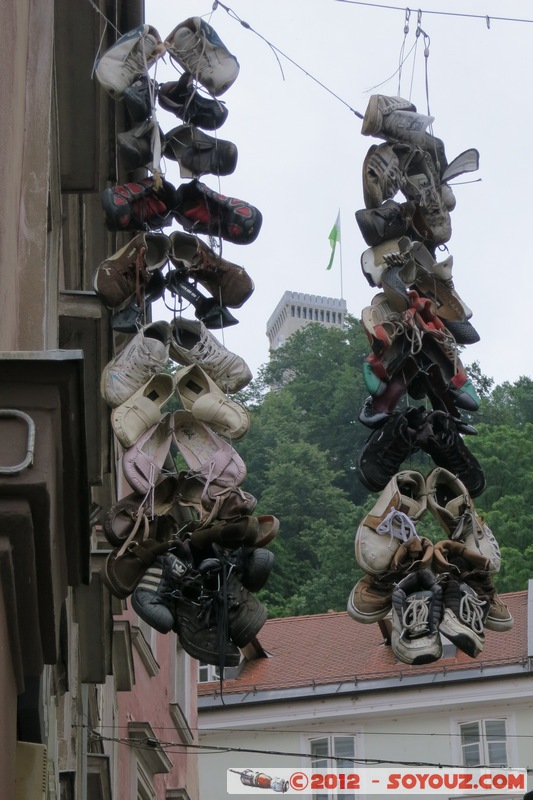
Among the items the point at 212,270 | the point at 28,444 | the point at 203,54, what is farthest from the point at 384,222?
the point at 28,444

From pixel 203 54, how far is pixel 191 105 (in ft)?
1.04

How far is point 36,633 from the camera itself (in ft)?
21.0

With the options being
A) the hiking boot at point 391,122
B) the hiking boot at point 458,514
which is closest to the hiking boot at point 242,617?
the hiking boot at point 458,514

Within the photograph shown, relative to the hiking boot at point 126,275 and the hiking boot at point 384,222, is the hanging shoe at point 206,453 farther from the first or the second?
the hiking boot at point 384,222

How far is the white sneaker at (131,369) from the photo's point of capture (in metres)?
9.16

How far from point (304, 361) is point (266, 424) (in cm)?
1289

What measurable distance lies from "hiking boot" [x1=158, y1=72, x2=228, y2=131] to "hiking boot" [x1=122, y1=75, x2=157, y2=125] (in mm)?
332

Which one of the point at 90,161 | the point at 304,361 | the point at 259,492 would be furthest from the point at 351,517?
the point at 90,161

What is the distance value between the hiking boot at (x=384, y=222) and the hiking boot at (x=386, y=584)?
7.27ft

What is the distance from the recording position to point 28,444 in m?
5.85

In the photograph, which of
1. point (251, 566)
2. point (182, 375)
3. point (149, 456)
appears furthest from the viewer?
point (182, 375)

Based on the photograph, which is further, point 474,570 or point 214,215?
point 214,215

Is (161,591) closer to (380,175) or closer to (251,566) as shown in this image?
(251,566)

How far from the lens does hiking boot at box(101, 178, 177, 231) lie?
32.0ft
